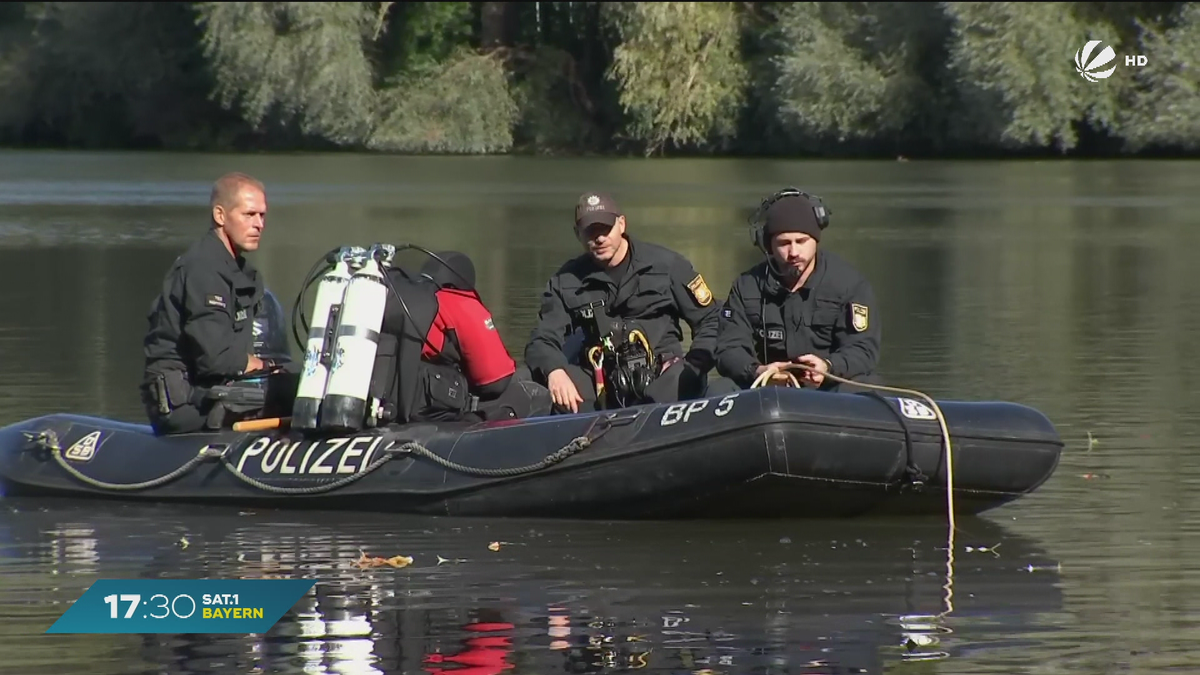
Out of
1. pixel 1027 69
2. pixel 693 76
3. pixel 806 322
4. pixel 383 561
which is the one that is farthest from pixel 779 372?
pixel 693 76

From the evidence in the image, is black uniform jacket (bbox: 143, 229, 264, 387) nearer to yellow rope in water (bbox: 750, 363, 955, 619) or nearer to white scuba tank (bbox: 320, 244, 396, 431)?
white scuba tank (bbox: 320, 244, 396, 431)

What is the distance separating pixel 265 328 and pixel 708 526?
2.11 metres

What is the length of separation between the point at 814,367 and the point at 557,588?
159cm

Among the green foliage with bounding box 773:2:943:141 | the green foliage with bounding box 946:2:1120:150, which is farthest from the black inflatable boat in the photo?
the green foliage with bounding box 773:2:943:141

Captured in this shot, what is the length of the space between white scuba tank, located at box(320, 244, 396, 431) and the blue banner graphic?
107 centimetres

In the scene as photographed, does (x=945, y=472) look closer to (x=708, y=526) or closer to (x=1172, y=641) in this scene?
(x=708, y=526)

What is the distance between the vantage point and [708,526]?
7.76 m

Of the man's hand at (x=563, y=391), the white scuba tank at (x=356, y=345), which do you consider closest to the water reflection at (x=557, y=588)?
the white scuba tank at (x=356, y=345)

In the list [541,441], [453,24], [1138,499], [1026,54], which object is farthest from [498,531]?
[453,24]

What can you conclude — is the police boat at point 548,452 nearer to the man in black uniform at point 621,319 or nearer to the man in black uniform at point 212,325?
the man in black uniform at point 212,325

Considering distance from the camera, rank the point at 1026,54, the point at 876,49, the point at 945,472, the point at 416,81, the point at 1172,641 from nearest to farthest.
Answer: the point at 1172,641
the point at 945,472
the point at 1026,54
the point at 876,49
the point at 416,81

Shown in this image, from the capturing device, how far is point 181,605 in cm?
662

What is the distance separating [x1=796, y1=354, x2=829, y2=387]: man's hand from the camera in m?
7.86

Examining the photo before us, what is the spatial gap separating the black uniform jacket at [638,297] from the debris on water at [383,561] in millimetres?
1617
